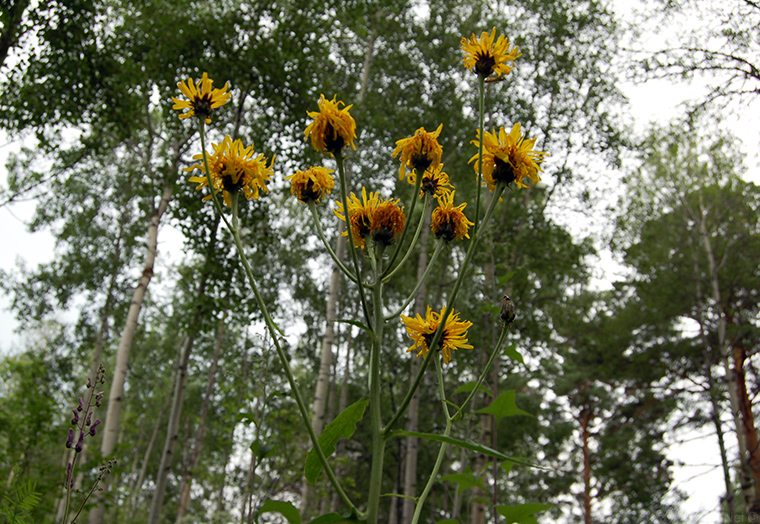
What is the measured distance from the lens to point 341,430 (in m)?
0.77

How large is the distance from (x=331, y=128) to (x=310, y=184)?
18cm

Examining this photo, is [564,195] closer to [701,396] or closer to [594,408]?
[701,396]

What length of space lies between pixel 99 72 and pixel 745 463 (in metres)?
10.3

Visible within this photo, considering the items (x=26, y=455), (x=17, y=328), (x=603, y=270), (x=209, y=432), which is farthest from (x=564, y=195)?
(x=209, y=432)

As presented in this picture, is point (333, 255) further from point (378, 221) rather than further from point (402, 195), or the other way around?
point (402, 195)

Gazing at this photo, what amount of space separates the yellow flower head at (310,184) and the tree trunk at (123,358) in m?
4.89

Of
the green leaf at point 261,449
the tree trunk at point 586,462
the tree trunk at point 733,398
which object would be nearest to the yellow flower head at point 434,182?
the green leaf at point 261,449

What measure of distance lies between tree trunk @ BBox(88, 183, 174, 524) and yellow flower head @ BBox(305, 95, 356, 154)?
5059 millimetres

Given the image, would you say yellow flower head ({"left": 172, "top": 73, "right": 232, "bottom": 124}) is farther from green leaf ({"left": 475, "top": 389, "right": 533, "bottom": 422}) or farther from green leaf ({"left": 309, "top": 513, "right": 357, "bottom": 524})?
green leaf ({"left": 475, "top": 389, "right": 533, "bottom": 422})

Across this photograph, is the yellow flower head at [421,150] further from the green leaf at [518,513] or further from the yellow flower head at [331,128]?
the green leaf at [518,513]

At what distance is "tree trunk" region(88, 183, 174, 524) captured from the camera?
508 cm

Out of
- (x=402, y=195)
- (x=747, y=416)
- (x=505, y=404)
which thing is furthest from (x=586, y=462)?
(x=505, y=404)

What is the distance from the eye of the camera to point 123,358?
18.8ft

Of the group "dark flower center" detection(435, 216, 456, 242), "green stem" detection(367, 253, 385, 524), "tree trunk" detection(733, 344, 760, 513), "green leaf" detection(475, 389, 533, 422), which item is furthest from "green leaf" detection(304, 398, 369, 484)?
"tree trunk" detection(733, 344, 760, 513)
